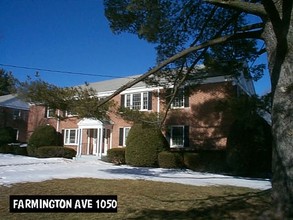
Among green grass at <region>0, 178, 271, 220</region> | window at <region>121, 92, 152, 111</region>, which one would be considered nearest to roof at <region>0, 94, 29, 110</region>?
window at <region>121, 92, 152, 111</region>

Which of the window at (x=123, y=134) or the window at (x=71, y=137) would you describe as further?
the window at (x=71, y=137)

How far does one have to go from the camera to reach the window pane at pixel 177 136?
2519 cm

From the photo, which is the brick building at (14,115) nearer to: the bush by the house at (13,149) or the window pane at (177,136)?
the bush by the house at (13,149)

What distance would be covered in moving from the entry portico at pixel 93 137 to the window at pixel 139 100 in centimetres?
297

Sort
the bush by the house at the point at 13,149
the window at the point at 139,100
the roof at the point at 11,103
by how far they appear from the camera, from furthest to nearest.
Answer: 1. the roof at the point at 11,103
2. the bush by the house at the point at 13,149
3. the window at the point at 139,100

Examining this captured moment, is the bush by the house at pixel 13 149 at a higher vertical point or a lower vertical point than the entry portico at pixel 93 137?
lower

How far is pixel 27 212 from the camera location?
7375mm

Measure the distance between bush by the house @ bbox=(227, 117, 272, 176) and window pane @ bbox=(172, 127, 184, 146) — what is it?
6745mm

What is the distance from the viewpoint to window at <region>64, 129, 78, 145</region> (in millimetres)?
34581

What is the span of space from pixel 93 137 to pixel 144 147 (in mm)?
12228

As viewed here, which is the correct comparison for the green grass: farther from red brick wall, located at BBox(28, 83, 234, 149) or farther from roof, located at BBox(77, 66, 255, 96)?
roof, located at BBox(77, 66, 255, 96)

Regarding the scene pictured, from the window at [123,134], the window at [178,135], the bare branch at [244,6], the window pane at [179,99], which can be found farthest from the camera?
the window at [123,134]

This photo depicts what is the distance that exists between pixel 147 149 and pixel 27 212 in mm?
15817

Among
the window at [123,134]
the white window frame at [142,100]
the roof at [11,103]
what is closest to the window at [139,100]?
the white window frame at [142,100]
